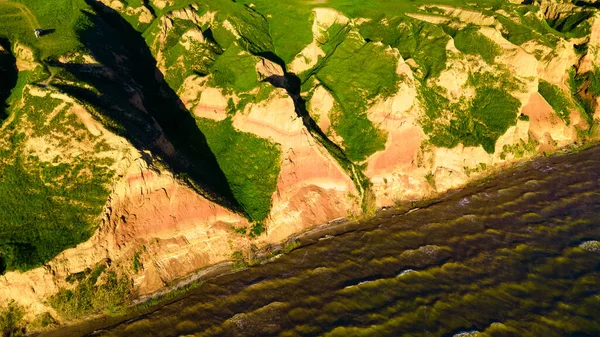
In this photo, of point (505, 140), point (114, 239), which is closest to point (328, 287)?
point (114, 239)

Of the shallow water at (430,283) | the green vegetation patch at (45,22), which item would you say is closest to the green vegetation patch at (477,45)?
the shallow water at (430,283)

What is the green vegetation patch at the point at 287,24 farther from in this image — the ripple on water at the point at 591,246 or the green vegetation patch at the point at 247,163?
the ripple on water at the point at 591,246

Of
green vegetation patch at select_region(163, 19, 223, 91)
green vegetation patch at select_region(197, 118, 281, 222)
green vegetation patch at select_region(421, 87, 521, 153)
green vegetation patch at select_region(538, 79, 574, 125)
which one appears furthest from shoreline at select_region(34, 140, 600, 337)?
green vegetation patch at select_region(163, 19, 223, 91)

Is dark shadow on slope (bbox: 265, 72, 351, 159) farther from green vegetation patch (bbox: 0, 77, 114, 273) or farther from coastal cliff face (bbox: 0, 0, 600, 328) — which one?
green vegetation patch (bbox: 0, 77, 114, 273)

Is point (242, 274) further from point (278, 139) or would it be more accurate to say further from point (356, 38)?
point (356, 38)

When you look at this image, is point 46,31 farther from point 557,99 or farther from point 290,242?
point 557,99
